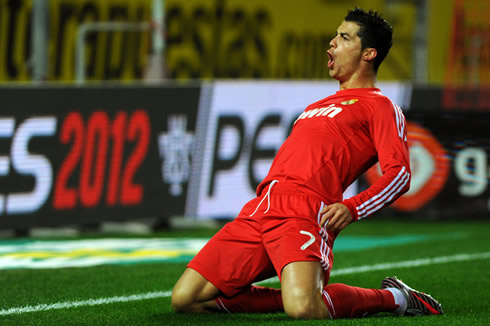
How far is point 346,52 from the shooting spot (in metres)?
5.23

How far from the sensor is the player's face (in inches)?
205

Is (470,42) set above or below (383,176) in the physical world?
below

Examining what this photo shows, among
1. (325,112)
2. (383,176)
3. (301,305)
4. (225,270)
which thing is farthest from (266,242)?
(325,112)

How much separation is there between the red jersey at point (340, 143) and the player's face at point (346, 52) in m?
0.12

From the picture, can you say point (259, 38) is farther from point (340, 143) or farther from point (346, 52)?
point (340, 143)

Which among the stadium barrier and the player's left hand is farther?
the stadium barrier

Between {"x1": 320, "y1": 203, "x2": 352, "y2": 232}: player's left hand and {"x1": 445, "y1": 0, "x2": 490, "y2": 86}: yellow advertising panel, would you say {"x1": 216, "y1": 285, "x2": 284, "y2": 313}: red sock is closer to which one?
{"x1": 320, "y1": 203, "x2": 352, "y2": 232}: player's left hand

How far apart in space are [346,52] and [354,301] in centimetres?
132

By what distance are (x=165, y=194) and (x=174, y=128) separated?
0.70 metres

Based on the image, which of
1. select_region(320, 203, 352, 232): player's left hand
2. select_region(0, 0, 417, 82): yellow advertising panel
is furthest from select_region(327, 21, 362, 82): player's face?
select_region(0, 0, 417, 82): yellow advertising panel

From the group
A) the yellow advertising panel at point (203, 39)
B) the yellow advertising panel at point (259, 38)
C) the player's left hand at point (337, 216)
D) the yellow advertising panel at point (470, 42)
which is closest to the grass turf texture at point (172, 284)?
the player's left hand at point (337, 216)

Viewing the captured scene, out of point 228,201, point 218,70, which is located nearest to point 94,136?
point 228,201

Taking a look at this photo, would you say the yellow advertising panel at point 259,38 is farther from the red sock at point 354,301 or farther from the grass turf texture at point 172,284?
the red sock at point 354,301

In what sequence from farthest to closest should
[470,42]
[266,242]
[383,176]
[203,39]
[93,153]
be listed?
1. [470,42]
2. [203,39]
3. [93,153]
4. [266,242]
5. [383,176]
